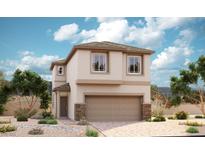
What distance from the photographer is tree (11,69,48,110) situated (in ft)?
74.1

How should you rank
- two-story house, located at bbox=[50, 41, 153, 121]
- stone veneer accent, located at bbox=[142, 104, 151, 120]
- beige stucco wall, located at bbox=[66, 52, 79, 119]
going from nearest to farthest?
1. two-story house, located at bbox=[50, 41, 153, 121]
2. beige stucco wall, located at bbox=[66, 52, 79, 119]
3. stone veneer accent, located at bbox=[142, 104, 151, 120]

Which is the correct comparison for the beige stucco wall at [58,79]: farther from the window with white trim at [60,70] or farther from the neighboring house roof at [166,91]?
the neighboring house roof at [166,91]

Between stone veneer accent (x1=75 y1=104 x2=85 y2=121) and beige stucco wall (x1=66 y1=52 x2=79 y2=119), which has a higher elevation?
beige stucco wall (x1=66 y1=52 x2=79 y2=119)

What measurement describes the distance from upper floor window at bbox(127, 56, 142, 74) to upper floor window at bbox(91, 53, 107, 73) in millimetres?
1636

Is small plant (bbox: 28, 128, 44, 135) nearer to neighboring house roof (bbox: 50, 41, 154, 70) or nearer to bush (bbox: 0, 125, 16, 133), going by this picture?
bush (bbox: 0, 125, 16, 133)

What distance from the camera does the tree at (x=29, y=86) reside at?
74.1ft

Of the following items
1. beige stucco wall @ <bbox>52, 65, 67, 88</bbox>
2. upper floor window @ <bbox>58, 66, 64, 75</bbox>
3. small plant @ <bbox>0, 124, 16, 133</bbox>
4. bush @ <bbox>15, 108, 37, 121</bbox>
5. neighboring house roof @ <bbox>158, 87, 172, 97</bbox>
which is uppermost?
upper floor window @ <bbox>58, 66, 64, 75</bbox>

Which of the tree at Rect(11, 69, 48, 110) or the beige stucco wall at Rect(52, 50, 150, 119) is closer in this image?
the beige stucco wall at Rect(52, 50, 150, 119)

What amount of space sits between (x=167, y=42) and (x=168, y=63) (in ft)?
3.68

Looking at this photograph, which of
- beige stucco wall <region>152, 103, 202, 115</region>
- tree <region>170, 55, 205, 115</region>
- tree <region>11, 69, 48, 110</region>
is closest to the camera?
tree <region>11, 69, 48, 110</region>

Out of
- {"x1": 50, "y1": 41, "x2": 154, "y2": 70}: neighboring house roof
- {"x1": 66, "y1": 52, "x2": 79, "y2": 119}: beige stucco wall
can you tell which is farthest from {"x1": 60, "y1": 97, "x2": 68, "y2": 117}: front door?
{"x1": 50, "y1": 41, "x2": 154, "y2": 70}: neighboring house roof

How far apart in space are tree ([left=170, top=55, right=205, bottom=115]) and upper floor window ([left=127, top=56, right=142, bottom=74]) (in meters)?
5.14
